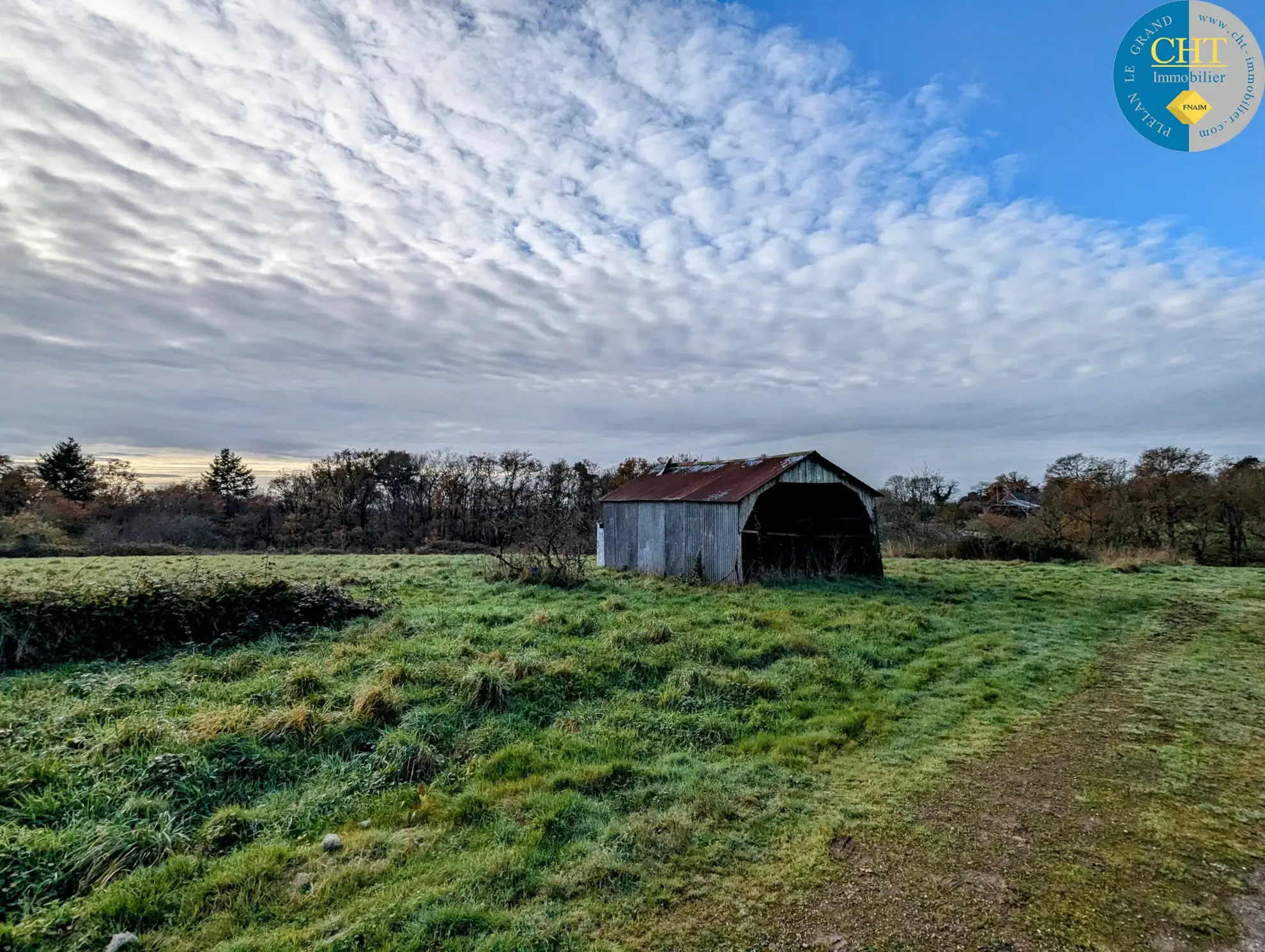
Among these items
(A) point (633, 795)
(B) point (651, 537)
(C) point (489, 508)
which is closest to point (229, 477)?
(C) point (489, 508)

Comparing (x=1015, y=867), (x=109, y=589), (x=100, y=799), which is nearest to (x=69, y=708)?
(x=100, y=799)

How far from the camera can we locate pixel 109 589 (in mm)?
8930

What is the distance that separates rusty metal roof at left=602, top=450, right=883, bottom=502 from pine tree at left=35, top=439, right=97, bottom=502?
41013 mm

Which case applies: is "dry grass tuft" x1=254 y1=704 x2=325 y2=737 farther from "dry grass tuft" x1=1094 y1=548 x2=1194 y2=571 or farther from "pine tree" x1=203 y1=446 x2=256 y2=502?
"pine tree" x1=203 y1=446 x2=256 y2=502

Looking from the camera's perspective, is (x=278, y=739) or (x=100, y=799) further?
(x=278, y=739)

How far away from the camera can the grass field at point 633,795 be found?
131 inches

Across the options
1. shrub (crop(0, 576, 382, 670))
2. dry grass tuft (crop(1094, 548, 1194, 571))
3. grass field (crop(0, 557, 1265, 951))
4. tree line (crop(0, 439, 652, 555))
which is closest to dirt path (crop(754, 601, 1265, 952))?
grass field (crop(0, 557, 1265, 951))

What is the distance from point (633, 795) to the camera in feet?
15.6

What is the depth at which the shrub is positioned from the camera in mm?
7863

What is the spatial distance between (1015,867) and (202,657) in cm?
A: 944

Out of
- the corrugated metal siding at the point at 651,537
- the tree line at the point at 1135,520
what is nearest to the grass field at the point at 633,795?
the corrugated metal siding at the point at 651,537

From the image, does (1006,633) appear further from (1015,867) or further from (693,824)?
(693,824)

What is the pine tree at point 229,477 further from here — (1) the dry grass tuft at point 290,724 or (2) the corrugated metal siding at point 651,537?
(1) the dry grass tuft at point 290,724

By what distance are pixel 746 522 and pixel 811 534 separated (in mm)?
4404
